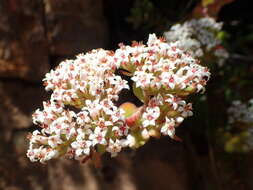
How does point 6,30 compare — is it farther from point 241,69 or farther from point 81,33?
point 241,69

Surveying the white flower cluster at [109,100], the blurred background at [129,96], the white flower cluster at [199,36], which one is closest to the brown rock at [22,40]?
the blurred background at [129,96]

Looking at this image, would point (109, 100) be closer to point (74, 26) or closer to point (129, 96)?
point (129, 96)

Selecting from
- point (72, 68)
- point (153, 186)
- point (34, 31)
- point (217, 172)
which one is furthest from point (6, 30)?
point (217, 172)

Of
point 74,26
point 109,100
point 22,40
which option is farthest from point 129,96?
point 109,100

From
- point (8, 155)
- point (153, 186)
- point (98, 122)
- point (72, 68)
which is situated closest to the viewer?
point (98, 122)

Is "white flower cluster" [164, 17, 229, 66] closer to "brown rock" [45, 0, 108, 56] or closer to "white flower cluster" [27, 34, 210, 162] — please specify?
"white flower cluster" [27, 34, 210, 162]

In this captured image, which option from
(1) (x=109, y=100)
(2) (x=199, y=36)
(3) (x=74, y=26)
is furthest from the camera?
(3) (x=74, y=26)

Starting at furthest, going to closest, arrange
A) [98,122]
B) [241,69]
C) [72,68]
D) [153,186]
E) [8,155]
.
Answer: [153,186]
[241,69]
[8,155]
[72,68]
[98,122]
